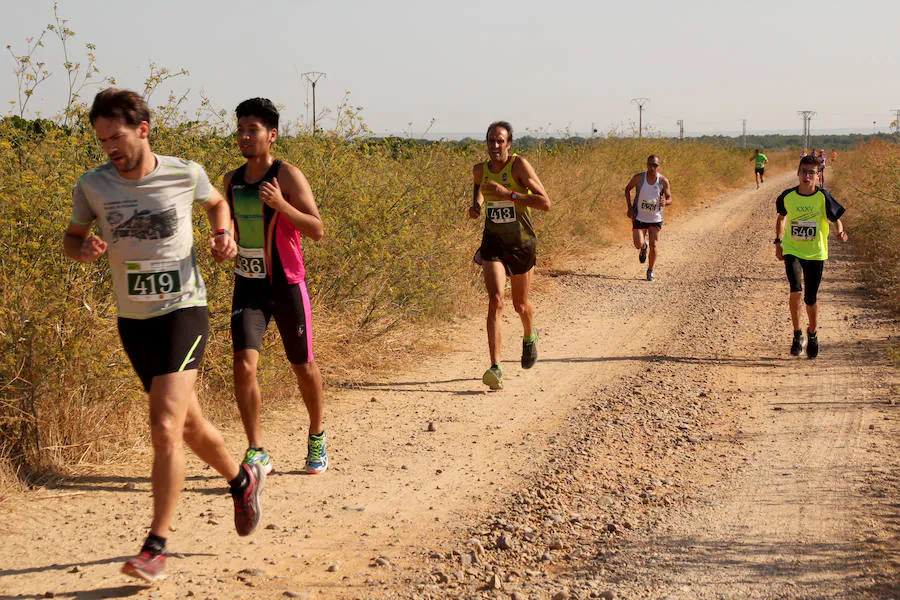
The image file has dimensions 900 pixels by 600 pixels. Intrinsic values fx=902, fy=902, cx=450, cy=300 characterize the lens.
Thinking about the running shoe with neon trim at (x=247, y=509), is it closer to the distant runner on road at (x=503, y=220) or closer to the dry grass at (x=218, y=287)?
the dry grass at (x=218, y=287)

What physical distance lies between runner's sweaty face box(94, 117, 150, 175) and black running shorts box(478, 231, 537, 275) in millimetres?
3938

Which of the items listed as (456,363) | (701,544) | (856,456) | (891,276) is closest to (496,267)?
(456,363)

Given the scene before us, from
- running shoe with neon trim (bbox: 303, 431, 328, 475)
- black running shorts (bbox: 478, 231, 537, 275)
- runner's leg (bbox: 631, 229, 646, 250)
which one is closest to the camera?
running shoe with neon trim (bbox: 303, 431, 328, 475)

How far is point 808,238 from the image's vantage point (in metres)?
8.29

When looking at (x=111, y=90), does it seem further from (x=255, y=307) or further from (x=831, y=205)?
(x=831, y=205)

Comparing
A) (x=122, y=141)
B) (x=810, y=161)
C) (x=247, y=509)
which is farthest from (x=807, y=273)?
(x=122, y=141)

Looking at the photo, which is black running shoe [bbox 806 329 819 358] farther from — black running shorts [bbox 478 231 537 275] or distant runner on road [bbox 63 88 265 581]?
distant runner on road [bbox 63 88 265 581]

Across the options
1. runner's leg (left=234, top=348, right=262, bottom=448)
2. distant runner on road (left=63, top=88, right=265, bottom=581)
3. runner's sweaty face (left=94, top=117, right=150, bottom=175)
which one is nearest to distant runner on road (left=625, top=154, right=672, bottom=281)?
runner's leg (left=234, top=348, right=262, bottom=448)

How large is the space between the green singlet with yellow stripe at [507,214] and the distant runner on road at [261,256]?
8.50ft

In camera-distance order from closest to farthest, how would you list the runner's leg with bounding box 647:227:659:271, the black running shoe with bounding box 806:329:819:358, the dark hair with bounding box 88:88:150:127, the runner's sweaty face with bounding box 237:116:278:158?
the dark hair with bounding box 88:88:150:127
the runner's sweaty face with bounding box 237:116:278:158
the black running shoe with bounding box 806:329:819:358
the runner's leg with bounding box 647:227:659:271

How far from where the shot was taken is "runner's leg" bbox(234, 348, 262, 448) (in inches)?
187

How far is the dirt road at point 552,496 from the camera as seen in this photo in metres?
3.82

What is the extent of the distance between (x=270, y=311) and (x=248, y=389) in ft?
1.46

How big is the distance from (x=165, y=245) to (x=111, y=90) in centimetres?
64
